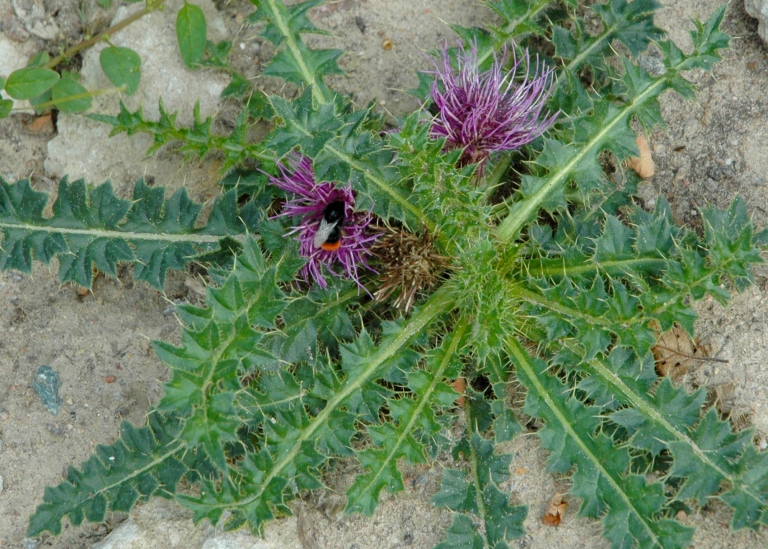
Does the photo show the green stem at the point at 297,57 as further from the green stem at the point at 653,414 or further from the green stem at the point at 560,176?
the green stem at the point at 653,414

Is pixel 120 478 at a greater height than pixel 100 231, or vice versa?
pixel 100 231

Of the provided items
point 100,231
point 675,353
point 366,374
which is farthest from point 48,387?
point 675,353

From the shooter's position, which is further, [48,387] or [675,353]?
[48,387]

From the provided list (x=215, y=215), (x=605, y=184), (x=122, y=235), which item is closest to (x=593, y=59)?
(x=605, y=184)

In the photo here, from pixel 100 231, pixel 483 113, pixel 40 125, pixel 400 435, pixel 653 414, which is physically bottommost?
pixel 400 435

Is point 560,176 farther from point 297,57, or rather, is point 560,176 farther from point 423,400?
point 297,57

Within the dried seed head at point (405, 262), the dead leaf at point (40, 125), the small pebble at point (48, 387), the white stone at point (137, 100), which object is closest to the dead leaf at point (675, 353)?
the dried seed head at point (405, 262)

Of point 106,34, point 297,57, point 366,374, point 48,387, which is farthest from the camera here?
point 106,34
